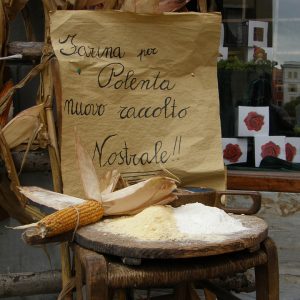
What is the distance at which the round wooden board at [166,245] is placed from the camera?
1.72 m

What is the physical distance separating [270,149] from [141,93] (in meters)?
1.65

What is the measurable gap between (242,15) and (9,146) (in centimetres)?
205

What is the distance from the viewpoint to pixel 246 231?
6.28 ft

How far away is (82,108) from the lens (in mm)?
2443

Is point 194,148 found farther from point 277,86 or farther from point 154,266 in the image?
point 277,86

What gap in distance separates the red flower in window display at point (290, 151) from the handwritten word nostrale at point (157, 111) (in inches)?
60.9

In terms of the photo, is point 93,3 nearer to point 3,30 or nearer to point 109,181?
point 3,30

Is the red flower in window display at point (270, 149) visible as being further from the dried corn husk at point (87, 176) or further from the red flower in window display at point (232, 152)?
the dried corn husk at point (87, 176)

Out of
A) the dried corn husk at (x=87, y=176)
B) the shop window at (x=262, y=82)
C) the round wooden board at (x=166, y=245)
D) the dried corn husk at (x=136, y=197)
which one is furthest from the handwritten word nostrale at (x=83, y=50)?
the shop window at (x=262, y=82)

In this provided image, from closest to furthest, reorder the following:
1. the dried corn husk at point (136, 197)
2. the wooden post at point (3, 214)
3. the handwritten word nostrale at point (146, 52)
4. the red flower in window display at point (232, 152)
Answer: the dried corn husk at point (136, 197), the handwritten word nostrale at point (146, 52), the wooden post at point (3, 214), the red flower in window display at point (232, 152)

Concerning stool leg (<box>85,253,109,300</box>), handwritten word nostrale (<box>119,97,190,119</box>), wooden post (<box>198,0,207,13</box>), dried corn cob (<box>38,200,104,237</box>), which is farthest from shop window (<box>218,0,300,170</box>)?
stool leg (<box>85,253,109,300</box>)

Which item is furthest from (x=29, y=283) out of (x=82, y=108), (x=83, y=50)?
(x=83, y=50)

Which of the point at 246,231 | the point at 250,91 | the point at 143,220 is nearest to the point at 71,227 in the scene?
the point at 143,220

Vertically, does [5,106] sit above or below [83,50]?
below
